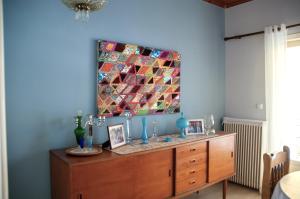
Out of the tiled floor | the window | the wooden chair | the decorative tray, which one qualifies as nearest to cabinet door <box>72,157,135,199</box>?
the decorative tray

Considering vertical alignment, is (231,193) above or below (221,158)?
below

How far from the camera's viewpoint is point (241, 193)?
3188 mm

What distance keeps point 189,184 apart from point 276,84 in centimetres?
168

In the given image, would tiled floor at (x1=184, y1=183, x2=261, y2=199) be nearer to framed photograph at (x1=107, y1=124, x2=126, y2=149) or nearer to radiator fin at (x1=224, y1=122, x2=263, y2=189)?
radiator fin at (x1=224, y1=122, x2=263, y2=189)

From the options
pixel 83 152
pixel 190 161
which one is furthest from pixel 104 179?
pixel 190 161

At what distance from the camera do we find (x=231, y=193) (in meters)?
3.19

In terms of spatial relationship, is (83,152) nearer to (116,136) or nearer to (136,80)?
(116,136)

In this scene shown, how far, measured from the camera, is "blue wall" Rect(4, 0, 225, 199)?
6.23 feet

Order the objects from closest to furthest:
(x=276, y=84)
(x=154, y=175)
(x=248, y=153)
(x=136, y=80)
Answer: (x=154, y=175) < (x=136, y=80) < (x=276, y=84) < (x=248, y=153)

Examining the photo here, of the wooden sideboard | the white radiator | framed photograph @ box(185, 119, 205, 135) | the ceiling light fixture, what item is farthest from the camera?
the white radiator

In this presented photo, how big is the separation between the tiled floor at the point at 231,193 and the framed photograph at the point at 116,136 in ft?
4.50

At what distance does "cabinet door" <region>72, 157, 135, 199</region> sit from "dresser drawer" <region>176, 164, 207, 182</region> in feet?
1.88

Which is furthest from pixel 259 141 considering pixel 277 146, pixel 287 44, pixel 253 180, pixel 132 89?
pixel 132 89

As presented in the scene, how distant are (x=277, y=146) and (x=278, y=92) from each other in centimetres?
67
